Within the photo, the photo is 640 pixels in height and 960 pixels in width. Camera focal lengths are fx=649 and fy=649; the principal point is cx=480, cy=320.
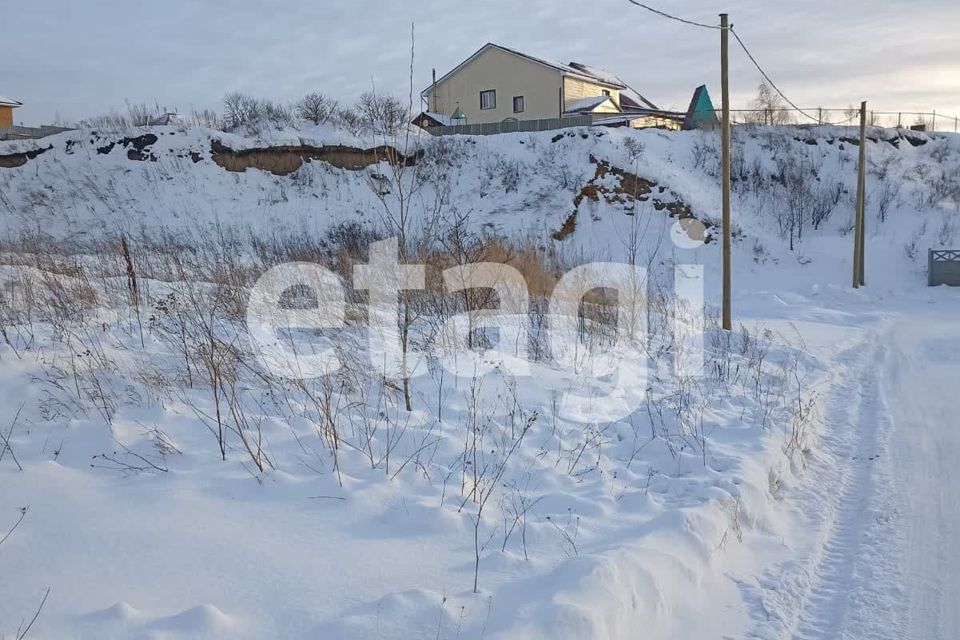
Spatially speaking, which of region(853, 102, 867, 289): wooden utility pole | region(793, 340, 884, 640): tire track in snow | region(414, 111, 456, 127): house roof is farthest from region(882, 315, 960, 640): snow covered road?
region(414, 111, 456, 127): house roof

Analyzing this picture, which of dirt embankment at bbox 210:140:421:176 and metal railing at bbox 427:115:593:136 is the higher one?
metal railing at bbox 427:115:593:136

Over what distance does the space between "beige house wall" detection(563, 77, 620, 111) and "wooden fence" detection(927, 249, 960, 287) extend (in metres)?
23.8

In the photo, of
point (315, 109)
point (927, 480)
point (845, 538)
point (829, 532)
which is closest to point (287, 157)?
point (315, 109)

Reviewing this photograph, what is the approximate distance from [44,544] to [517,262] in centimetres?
959

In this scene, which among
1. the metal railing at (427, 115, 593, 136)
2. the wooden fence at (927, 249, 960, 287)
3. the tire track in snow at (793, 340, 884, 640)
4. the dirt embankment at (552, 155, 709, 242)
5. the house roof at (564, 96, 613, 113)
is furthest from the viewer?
the house roof at (564, 96, 613, 113)

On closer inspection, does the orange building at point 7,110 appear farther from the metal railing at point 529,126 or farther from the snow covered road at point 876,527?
the snow covered road at point 876,527

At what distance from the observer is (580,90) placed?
39031mm

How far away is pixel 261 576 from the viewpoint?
2.88 m

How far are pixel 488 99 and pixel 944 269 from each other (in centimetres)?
2820

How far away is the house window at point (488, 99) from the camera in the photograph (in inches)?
1569

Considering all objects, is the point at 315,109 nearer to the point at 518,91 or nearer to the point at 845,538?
the point at 518,91

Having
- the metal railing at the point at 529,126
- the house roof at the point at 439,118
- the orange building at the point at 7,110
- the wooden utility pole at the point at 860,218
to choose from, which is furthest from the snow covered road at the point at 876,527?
the orange building at the point at 7,110

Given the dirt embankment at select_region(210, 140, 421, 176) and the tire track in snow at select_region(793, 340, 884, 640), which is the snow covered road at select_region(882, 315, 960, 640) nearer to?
the tire track in snow at select_region(793, 340, 884, 640)

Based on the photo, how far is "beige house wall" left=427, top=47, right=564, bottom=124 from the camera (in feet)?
124
